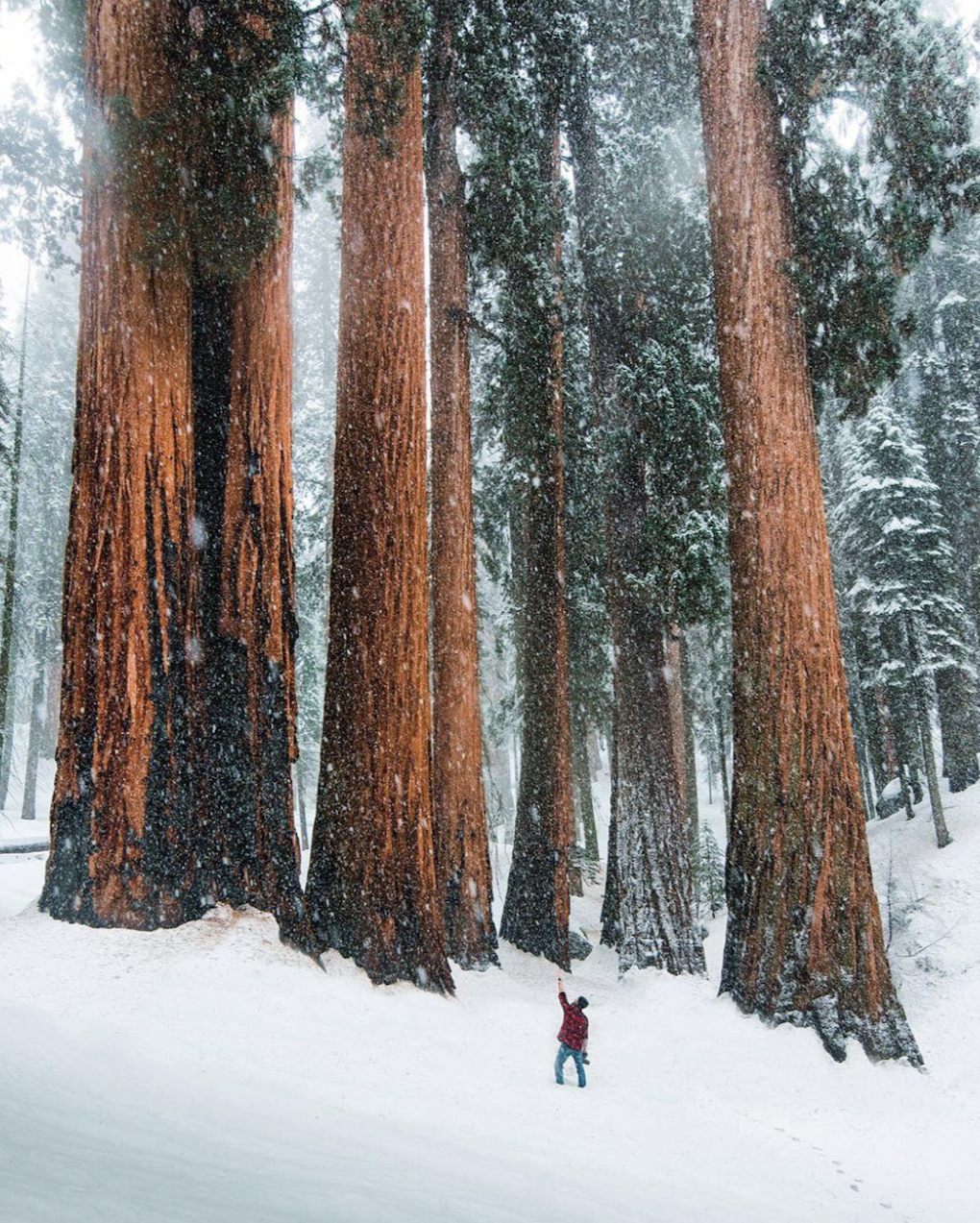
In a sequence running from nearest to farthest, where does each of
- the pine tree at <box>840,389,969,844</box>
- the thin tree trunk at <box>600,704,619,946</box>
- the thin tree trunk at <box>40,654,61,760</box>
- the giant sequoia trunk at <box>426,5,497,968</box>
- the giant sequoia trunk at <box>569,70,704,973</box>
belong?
the giant sequoia trunk at <box>426,5,497,968</box> → the giant sequoia trunk at <box>569,70,704,973</box> → the thin tree trunk at <box>600,704,619,946</box> → the pine tree at <box>840,389,969,844</box> → the thin tree trunk at <box>40,654,61,760</box>

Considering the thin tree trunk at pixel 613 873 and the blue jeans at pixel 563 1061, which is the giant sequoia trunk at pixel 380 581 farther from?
the thin tree trunk at pixel 613 873

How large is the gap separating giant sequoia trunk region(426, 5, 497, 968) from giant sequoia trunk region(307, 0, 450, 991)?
2.31m

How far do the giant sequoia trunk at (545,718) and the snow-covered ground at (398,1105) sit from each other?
7.73ft

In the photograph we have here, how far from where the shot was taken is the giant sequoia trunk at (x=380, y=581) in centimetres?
570

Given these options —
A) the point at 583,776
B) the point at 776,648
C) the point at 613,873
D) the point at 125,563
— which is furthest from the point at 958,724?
the point at 125,563

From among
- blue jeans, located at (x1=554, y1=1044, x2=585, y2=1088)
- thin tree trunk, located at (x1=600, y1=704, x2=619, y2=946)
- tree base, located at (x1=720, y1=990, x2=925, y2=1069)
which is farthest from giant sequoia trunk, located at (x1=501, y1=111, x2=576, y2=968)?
tree base, located at (x1=720, y1=990, x2=925, y2=1069)

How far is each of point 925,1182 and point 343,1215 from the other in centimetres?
394

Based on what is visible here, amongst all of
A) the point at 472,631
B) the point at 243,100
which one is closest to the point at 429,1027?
the point at 472,631

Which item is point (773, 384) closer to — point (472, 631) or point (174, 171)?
point (472, 631)

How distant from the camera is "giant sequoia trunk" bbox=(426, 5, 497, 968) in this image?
8336 millimetres

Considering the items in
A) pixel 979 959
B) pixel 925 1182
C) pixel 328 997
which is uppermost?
pixel 328 997

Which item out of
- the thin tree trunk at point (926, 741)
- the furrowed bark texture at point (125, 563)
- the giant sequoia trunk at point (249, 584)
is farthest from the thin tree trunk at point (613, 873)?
the thin tree trunk at point (926, 741)

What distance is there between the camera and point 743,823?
20.1ft

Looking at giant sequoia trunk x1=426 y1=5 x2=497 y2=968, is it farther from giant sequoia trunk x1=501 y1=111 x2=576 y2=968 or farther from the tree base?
the tree base
